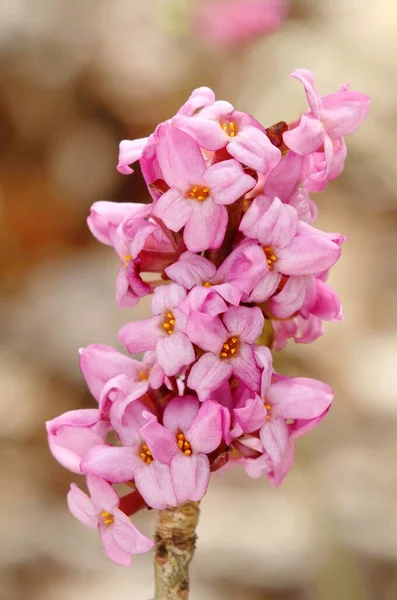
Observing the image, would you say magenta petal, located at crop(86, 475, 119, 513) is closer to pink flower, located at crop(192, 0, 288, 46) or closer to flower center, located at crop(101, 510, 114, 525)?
flower center, located at crop(101, 510, 114, 525)

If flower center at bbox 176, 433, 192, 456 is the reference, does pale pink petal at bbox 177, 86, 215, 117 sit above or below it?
above

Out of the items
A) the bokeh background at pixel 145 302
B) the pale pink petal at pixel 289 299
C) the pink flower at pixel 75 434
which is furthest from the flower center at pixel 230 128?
the bokeh background at pixel 145 302

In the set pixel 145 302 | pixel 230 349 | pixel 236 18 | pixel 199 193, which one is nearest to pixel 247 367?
pixel 230 349

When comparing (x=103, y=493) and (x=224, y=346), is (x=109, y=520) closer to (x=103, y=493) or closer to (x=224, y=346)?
(x=103, y=493)

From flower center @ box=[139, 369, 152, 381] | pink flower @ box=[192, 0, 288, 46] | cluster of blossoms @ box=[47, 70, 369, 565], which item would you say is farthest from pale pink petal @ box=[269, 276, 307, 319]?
pink flower @ box=[192, 0, 288, 46]

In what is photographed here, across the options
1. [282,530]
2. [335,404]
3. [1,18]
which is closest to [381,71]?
[335,404]

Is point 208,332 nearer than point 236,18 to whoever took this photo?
Yes
